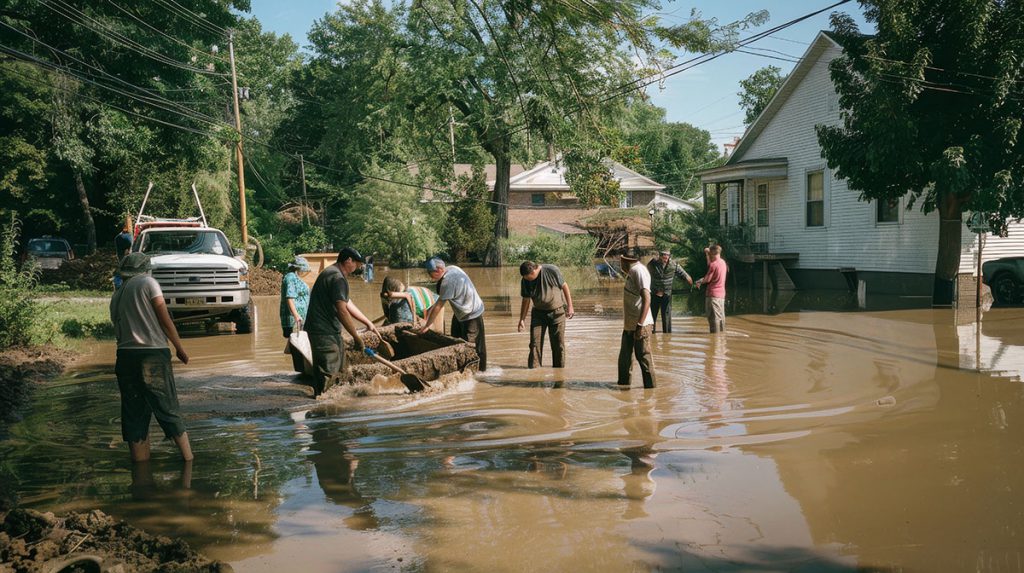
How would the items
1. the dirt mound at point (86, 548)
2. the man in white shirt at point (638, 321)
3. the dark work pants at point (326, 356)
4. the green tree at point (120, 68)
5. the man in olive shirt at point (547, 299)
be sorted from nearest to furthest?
1. the dirt mound at point (86, 548)
2. the dark work pants at point (326, 356)
3. the man in white shirt at point (638, 321)
4. the man in olive shirt at point (547, 299)
5. the green tree at point (120, 68)

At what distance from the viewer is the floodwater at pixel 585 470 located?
525cm

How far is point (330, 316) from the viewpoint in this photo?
9.58m

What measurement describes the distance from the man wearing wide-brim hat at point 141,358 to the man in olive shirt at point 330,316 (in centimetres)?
229

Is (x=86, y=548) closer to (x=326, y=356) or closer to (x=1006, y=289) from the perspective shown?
(x=326, y=356)

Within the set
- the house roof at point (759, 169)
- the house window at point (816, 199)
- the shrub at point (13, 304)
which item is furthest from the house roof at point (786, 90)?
the shrub at point (13, 304)

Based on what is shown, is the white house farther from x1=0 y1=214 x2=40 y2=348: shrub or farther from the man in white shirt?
x1=0 y1=214 x2=40 y2=348: shrub

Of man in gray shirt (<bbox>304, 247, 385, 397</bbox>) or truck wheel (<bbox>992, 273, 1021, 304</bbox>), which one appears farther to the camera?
truck wheel (<bbox>992, 273, 1021, 304</bbox>)

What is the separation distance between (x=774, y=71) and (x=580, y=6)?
186ft

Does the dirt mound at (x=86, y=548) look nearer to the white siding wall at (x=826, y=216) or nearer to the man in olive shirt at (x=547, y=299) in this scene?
the man in olive shirt at (x=547, y=299)

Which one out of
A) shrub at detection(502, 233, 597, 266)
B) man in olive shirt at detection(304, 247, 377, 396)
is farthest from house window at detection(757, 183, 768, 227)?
man in olive shirt at detection(304, 247, 377, 396)

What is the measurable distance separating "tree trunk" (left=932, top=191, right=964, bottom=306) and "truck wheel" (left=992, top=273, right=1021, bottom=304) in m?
1.67

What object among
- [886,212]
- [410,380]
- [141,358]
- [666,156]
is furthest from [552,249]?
[666,156]

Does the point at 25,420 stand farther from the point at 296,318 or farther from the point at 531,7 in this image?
the point at 531,7

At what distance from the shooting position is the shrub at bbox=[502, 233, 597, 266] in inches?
1624
